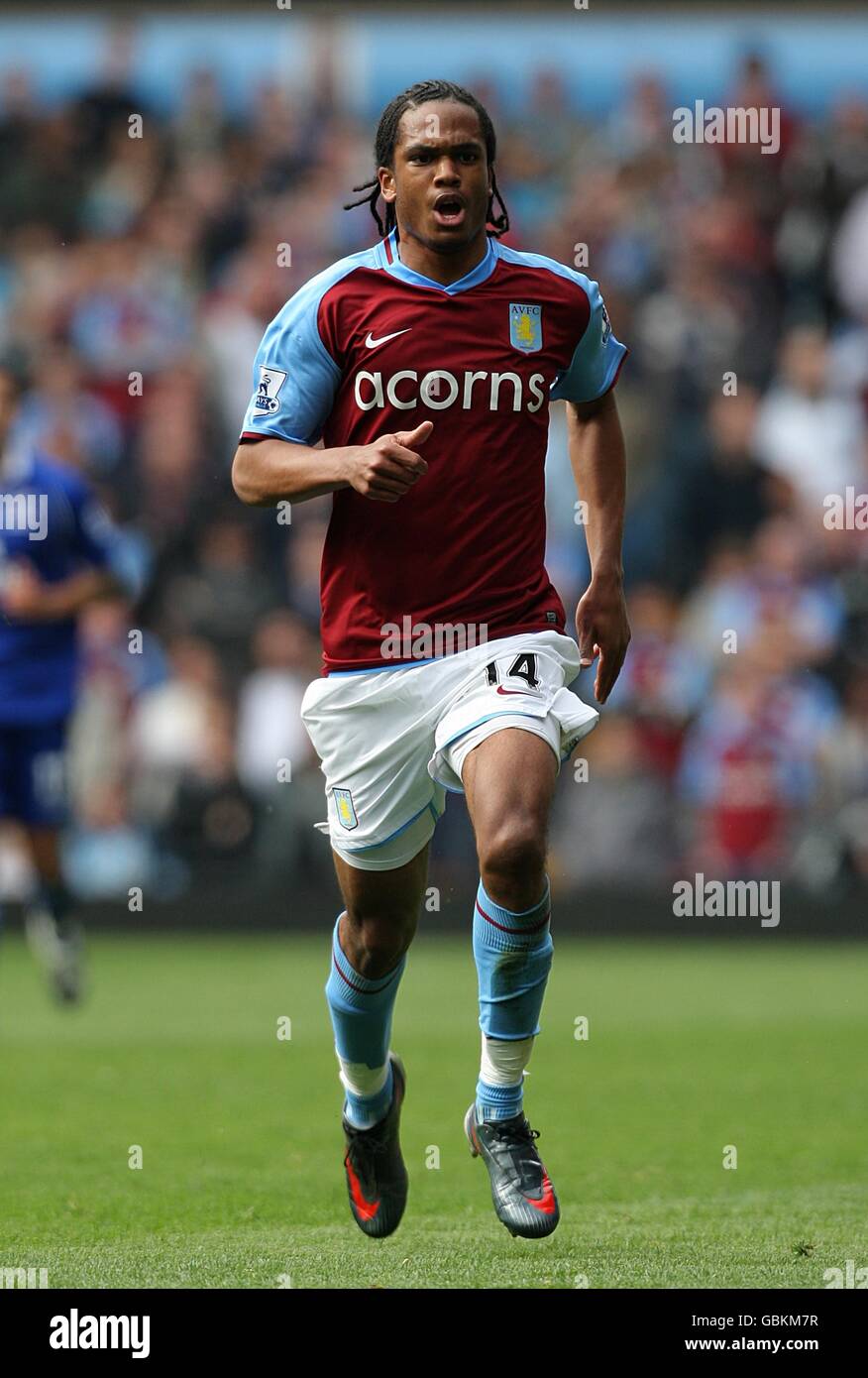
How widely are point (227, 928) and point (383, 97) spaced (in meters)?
7.06

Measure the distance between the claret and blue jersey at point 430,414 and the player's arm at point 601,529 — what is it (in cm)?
16

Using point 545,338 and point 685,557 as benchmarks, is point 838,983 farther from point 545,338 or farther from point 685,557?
point 545,338

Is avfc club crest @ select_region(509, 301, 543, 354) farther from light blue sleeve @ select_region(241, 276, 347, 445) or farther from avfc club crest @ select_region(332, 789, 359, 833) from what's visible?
avfc club crest @ select_region(332, 789, 359, 833)

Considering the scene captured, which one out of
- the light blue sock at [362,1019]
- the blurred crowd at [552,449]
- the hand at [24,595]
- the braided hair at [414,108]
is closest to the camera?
the braided hair at [414,108]

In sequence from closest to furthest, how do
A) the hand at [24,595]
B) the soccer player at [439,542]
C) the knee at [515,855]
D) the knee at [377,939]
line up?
the knee at [515,855] < the soccer player at [439,542] < the knee at [377,939] < the hand at [24,595]

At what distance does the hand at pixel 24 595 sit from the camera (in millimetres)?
10883

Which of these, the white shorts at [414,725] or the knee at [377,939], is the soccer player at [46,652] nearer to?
the knee at [377,939]

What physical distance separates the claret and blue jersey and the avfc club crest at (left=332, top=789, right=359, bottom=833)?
12.9 inches

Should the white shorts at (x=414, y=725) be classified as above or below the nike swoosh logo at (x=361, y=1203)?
above

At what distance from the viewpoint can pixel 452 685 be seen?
556cm

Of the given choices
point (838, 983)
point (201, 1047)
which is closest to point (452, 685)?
point (201, 1047)

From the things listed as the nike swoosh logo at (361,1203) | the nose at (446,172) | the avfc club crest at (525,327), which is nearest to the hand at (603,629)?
the avfc club crest at (525,327)

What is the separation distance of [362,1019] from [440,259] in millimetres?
2033

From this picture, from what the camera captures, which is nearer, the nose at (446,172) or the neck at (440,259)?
the nose at (446,172)
